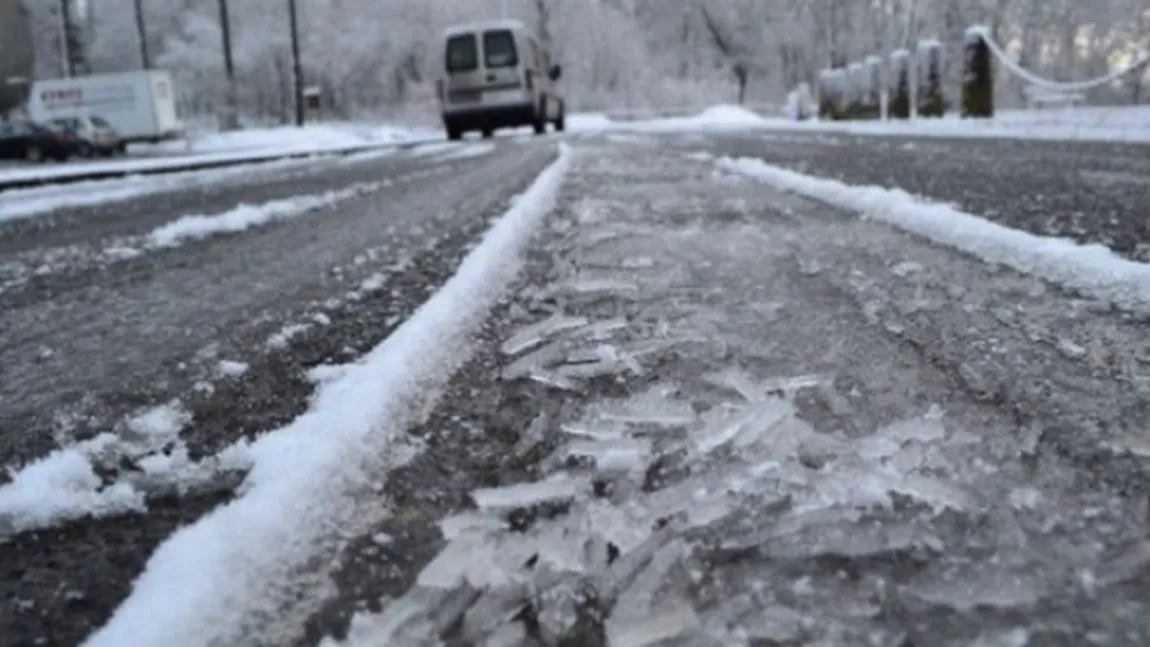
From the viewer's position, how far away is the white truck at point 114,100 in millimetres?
32531

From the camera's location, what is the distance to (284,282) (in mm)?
2809

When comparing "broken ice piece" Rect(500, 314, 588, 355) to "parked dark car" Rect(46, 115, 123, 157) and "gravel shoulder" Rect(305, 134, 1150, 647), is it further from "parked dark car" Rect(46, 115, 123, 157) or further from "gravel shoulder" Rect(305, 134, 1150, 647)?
"parked dark car" Rect(46, 115, 123, 157)

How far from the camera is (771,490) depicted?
41.7 inches

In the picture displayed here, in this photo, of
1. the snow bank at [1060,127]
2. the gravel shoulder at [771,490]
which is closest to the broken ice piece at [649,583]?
the gravel shoulder at [771,490]

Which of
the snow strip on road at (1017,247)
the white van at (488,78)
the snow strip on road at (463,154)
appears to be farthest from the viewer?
the white van at (488,78)

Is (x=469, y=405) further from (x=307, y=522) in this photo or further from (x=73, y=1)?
(x=73, y=1)

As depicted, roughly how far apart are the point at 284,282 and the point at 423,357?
126cm

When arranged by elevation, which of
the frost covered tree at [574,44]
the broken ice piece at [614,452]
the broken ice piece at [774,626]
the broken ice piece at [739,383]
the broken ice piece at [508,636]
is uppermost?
the frost covered tree at [574,44]

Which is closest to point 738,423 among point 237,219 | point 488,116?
point 237,219

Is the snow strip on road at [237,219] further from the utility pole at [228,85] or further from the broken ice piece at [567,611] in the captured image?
the utility pole at [228,85]

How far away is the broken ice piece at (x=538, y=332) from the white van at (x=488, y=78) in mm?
18414

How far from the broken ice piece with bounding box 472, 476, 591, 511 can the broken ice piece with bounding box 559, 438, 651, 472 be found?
50 millimetres

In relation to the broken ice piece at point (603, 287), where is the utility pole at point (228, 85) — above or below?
above

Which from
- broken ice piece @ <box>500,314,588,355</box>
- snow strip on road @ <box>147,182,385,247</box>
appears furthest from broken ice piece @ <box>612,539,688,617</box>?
snow strip on road @ <box>147,182,385,247</box>
